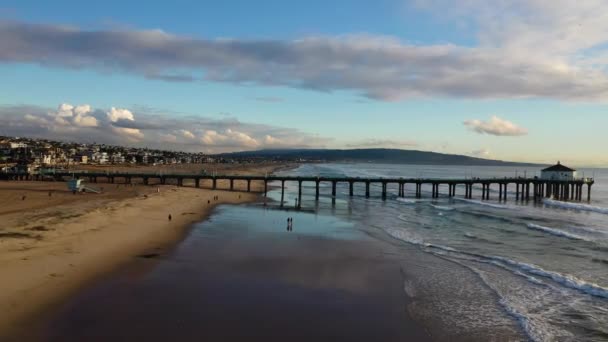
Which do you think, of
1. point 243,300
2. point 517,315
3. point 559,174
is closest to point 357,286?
point 243,300

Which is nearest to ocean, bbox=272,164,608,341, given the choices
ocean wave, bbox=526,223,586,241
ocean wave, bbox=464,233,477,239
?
ocean wave, bbox=526,223,586,241

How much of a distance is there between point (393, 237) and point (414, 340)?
56.6ft

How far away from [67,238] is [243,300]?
39.6 ft

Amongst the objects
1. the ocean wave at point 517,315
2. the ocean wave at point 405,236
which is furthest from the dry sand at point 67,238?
the ocean wave at point 517,315

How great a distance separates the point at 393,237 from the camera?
2972 cm

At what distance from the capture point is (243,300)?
15305 millimetres

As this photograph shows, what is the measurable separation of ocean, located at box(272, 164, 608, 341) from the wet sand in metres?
1.84

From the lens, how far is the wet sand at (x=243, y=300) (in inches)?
491

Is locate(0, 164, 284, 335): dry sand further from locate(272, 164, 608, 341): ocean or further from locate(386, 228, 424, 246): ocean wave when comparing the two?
locate(386, 228, 424, 246): ocean wave

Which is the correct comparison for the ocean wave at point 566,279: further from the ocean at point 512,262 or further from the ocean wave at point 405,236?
the ocean wave at point 405,236

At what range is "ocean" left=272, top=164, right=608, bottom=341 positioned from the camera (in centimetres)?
1485

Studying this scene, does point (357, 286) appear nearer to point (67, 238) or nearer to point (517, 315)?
point (517, 315)

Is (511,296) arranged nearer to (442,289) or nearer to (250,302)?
(442,289)

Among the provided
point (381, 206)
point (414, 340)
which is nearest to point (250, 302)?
point (414, 340)
